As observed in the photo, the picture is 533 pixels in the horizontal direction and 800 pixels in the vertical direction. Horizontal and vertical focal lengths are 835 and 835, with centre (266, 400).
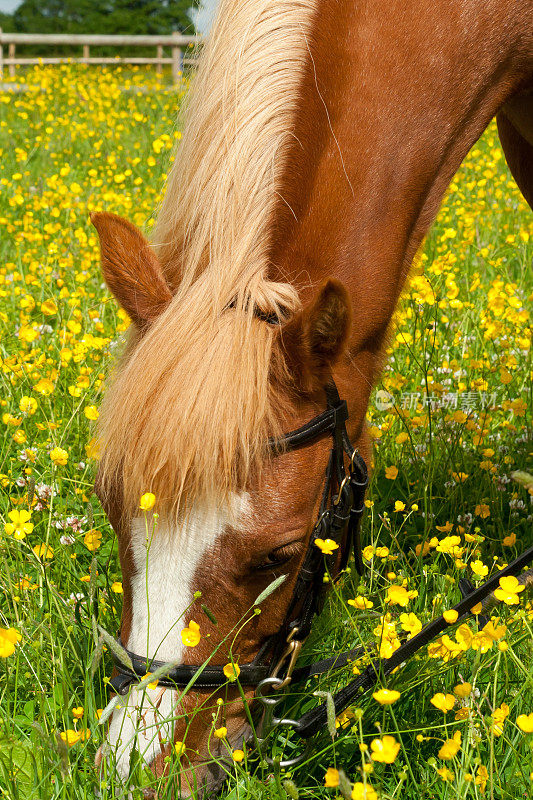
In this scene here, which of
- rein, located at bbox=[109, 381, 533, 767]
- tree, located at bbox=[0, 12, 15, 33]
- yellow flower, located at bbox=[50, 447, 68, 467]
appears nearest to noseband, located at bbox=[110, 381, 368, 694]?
rein, located at bbox=[109, 381, 533, 767]

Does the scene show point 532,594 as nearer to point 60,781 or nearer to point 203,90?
point 60,781

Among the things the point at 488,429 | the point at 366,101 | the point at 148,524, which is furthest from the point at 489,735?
the point at 488,429

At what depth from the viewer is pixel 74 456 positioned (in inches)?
128

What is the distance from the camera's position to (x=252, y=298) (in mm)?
1780

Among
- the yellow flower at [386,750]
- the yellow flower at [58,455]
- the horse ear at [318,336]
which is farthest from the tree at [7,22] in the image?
the yellow flower at [386,750]

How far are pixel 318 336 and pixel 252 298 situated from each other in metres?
0.16

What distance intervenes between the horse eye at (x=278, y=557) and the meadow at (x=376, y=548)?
201 millimetres

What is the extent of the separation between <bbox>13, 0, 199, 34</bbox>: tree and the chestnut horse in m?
33.1

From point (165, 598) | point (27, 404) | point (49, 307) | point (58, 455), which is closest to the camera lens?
point (165, 598)

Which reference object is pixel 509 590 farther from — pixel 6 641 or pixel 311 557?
pixel 6 641

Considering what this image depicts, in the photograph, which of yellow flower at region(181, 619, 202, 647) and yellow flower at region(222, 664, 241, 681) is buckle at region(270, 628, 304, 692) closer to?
yellow flower at region(222, 664, 241, 681)

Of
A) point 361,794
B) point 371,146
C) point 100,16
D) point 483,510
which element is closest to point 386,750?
point 361,794

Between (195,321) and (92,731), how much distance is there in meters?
0.92

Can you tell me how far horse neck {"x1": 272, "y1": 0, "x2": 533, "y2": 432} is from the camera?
6.38 feet
